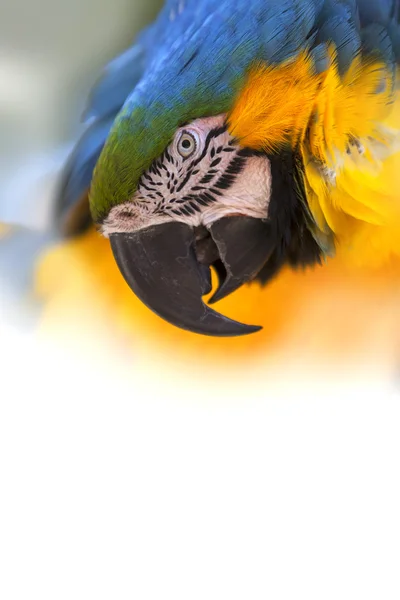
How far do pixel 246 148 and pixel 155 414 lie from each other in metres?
0.44

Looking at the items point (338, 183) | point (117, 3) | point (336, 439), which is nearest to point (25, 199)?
point (117, 3)

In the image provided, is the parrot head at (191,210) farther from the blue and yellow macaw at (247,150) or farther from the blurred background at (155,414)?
the blurred background at (155,414)

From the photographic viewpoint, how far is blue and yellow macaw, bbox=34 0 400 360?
0.52 m

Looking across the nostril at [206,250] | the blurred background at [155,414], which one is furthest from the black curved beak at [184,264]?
the blurred background at [155,414]

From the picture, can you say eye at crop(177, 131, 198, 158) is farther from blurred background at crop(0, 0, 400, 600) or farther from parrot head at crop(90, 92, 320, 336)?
blurred background at crop(0, 0, 400, 600)

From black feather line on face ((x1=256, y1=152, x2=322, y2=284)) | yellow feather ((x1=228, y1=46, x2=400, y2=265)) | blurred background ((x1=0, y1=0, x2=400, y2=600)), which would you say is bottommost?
blurred background ((x1=0, y1=0, x2=400, y2=600))

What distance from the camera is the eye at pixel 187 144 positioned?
0.54 meters

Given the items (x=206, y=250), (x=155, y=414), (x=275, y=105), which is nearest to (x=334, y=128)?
(x=275, y=105)

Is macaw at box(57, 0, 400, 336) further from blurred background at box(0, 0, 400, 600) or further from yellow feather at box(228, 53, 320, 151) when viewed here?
blurred background at box(0, 0, 400, 600)

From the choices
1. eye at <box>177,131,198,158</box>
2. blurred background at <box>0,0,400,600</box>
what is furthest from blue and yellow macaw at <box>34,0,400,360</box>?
blurred background at <box>0,0,400,600</box>

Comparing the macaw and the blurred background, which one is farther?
the blurred background

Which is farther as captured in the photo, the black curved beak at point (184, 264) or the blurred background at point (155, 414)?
the blurred background at point (155, 414)

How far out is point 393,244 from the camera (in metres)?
0.66

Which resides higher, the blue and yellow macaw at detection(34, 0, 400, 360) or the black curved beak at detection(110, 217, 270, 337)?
the blue and yellow macaw at detection(34, 0, 400, 360)
